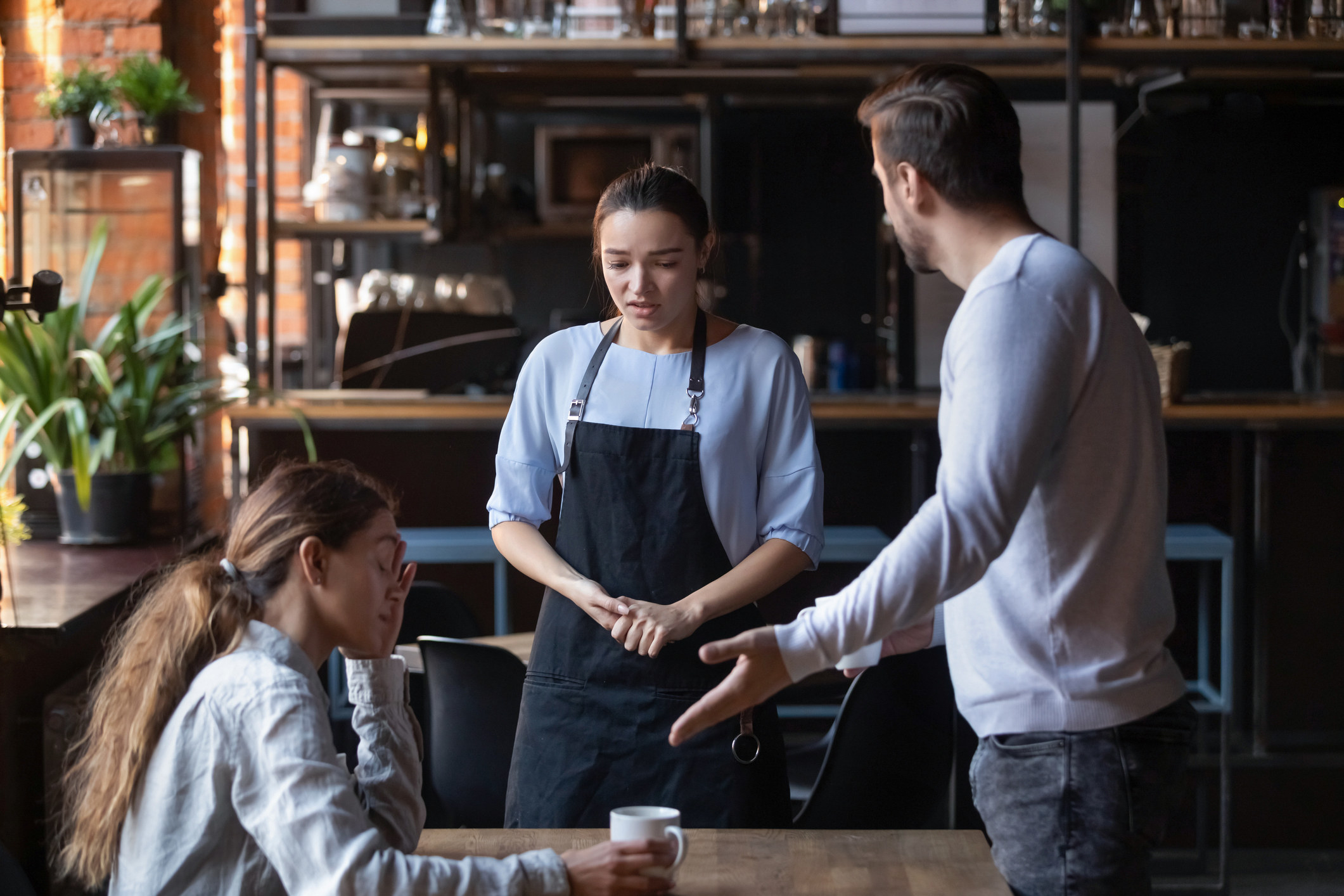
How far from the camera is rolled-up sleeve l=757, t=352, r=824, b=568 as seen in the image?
1769 mm

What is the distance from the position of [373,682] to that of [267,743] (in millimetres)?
298

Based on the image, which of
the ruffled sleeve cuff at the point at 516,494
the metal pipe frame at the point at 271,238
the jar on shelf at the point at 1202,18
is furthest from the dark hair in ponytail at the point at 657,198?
the jar on shelf at the point at 1202,18

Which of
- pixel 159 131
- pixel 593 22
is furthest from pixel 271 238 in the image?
pixel 593 22

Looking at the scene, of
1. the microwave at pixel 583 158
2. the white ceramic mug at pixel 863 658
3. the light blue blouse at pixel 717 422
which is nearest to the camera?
the white ceramic mug at pixel 863 658

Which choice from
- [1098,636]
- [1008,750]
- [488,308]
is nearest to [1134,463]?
[1098,636]

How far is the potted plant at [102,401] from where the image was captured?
9.51 ft

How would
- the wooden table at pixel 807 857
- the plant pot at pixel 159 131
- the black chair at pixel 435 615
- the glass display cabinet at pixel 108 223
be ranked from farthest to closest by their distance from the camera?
Result: the plant pot at pixel 159 131, the glass display cabinet at pixel 108 223, the black chair at pixel 435 615, the wooden table at pixel 807 857

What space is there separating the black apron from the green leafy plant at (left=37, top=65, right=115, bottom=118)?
2.10 meters

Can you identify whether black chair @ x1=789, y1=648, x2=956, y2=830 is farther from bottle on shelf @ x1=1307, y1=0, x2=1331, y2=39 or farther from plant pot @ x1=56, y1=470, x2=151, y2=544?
bottle on shelf @ x1=1307, y1=0, x2=1331, y2=39

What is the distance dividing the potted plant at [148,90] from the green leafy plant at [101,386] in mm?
371

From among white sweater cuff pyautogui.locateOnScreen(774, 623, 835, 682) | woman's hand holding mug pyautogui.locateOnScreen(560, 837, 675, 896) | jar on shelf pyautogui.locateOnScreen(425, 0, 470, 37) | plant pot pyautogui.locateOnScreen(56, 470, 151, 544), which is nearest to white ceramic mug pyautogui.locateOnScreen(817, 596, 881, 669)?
white sweater cuff pyautogui.locateOnScreen(774, 623, 835, 682)

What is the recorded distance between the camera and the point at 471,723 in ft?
7.13

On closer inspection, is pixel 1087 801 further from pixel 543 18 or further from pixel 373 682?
pixel 543 18

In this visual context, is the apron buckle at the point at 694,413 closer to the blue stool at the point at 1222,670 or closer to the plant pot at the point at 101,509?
the blue stool at the point at 1222,670
